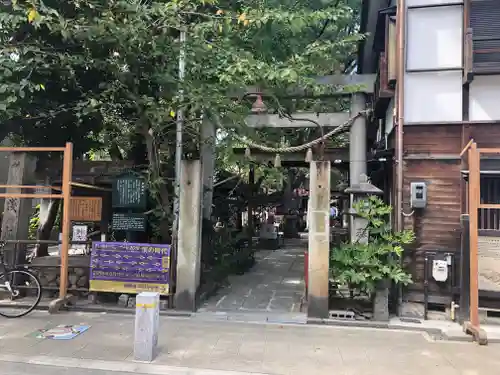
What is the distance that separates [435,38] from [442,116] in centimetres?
165

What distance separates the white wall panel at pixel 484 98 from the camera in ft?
26.6

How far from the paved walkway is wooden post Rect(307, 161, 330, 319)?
0.88 metres

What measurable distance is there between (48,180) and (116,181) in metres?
2.19

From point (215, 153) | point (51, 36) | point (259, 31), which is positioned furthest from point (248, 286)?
point (51, 36)

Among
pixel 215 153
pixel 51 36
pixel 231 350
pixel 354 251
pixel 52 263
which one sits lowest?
pixel 231 350

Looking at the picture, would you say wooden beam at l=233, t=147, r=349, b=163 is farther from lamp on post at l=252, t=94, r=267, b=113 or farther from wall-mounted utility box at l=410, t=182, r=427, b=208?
wall-mounted utility box at l=410, t=182, r=427, b=208

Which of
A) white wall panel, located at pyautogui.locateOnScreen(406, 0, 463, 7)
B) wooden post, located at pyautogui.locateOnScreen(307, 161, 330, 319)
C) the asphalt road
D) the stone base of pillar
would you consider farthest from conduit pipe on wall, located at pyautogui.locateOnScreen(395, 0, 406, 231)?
the asphalt road

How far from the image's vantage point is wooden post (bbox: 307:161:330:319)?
25.7 ft

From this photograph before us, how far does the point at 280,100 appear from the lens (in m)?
10.3

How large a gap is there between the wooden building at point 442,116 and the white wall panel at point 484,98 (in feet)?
0.06

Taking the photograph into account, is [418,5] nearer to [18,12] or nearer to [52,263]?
[18,12]

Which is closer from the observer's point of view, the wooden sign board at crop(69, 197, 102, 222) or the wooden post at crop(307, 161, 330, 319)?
the wooden post at crop(307, 161, 330, 319)

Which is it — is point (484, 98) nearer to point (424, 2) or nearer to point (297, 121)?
point (424, 2)

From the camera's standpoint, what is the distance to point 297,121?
10.7 m
